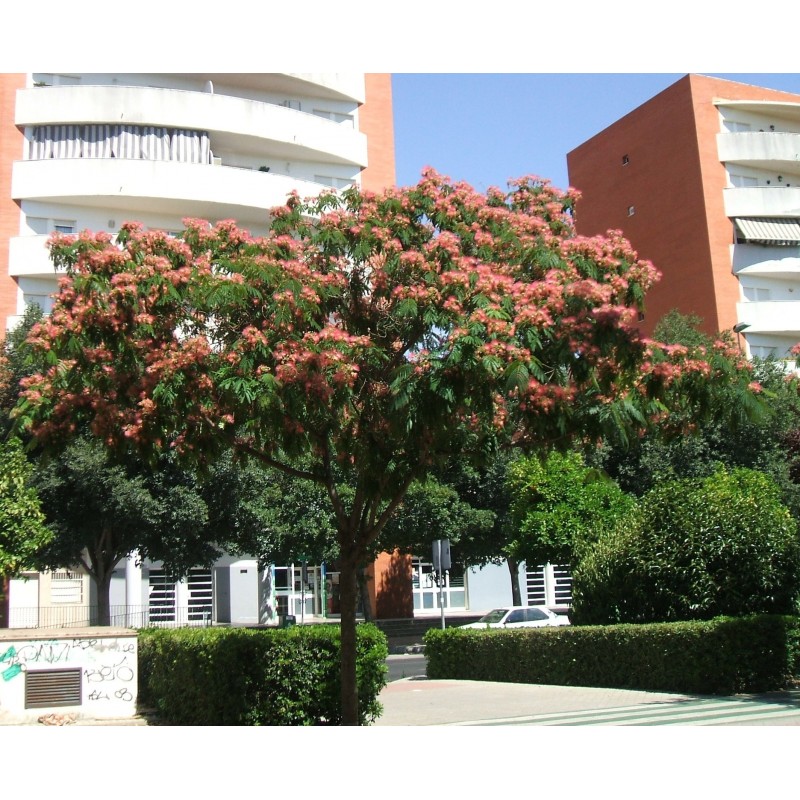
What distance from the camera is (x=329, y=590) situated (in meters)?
46.8

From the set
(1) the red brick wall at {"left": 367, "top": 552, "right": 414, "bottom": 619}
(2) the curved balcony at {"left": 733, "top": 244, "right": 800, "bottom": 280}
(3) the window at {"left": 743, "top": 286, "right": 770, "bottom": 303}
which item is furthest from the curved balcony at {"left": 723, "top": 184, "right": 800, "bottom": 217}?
(1) the red brick wall at {"left": 367, "top": 552, "right": 414, "bottom": 619}

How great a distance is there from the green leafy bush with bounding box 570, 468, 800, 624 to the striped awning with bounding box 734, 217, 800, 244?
24.8 metres

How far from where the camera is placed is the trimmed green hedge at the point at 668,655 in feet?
43.9

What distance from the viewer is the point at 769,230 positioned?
39031 millimetres

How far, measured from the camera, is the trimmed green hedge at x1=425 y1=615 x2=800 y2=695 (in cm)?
1338

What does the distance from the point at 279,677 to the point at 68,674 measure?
198 inches

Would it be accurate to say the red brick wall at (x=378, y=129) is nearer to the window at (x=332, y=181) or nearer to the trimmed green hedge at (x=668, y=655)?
the window at (x=332, y=181)

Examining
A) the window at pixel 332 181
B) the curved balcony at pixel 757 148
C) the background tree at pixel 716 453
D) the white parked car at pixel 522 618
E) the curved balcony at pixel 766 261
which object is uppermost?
the curved balcony at pixel 757 148

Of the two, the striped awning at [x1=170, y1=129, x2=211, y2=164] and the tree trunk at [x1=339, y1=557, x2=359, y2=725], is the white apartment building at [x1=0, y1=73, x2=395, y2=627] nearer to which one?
the striped awning at [x1=170, y1=129, x2=211, y2=164]

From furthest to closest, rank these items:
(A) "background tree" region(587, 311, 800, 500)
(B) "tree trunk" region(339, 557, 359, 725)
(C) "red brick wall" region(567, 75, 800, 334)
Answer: (C) "red brick wall" region(567, 75, 800, 334) → (A) "background tree" region(587, 311, 800, 500) → (B) "tree trunk" region(339, 557, 359, 725)

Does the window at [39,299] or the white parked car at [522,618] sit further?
the window at [39,299]

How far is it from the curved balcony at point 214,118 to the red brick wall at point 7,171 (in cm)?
37

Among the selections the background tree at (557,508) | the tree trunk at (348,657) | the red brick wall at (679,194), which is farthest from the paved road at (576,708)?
the red brick wall at (679,194)
